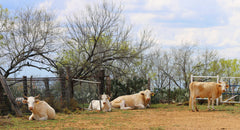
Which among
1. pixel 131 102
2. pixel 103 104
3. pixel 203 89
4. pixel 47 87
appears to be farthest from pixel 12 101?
pixel 203 89

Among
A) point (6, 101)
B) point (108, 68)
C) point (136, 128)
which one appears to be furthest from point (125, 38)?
point (136, 128)

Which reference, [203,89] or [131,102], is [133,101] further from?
[203,89]

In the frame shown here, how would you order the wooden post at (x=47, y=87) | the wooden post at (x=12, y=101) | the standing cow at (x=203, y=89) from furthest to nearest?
the standing cow at (x=203, y=89)
the wooden post at (x=47, y=87)
the wooden post at (x=12, y=101)

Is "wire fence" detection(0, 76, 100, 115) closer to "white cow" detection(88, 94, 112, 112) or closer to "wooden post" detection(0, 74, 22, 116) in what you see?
"wooden post" detection(0, 74, 22, 116)

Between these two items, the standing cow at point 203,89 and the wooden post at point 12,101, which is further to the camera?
the standing cow at point 203,89

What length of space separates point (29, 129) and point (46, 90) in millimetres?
5278

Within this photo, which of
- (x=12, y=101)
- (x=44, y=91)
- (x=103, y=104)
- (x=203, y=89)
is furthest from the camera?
(x=203, y=89)

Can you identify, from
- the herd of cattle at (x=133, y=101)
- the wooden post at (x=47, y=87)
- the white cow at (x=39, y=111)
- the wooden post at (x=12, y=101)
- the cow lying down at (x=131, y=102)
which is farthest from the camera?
the cow lying down at (x=131, y=102)

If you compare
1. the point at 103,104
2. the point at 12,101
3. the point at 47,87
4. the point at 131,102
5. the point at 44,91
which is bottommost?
the point at 131,102

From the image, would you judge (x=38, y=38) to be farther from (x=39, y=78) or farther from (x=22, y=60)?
(x=39, y=78)

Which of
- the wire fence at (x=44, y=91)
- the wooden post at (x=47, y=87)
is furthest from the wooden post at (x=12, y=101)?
the wooden post at (x=47, y=87)

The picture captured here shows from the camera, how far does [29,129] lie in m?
9.47

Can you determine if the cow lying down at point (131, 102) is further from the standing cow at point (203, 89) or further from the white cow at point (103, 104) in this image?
the standing cow at point (203, 89)

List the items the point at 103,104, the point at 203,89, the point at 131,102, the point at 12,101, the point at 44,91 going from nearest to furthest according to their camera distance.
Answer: the point at 12,101
the point at 44,91
the point at 103,104
the point at 203,89
the point at 131,102
